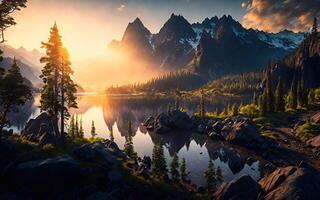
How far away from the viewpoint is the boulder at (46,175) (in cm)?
3256

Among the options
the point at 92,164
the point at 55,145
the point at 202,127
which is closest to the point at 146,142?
the point at 202,127

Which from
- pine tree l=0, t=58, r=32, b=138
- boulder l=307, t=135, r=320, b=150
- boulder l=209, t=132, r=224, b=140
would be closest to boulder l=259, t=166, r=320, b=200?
boulder l=307, t=135, r=320, b=150

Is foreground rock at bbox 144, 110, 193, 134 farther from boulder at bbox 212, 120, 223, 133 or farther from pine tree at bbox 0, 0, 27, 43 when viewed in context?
pine tree at bbox 0, 0, 27, 43

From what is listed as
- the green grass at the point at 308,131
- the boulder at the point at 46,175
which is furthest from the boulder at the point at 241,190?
the green grass at the point at 308,131

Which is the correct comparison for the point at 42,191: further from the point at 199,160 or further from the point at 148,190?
the point at 199,160

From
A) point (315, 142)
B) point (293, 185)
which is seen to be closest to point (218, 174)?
point (293, 185)

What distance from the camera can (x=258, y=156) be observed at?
6334 cm

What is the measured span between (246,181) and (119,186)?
50.0 feet

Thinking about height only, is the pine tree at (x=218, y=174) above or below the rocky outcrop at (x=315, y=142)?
below

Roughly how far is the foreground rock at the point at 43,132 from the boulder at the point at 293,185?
32812 millimetres

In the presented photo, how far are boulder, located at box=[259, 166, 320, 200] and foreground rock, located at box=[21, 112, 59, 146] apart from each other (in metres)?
32.8

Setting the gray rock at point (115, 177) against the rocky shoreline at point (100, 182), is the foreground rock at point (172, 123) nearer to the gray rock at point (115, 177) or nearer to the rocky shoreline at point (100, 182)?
the rocky shoreline at point (100, 182)

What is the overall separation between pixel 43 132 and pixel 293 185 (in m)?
47.1

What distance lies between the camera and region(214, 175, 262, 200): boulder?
3250 cm
